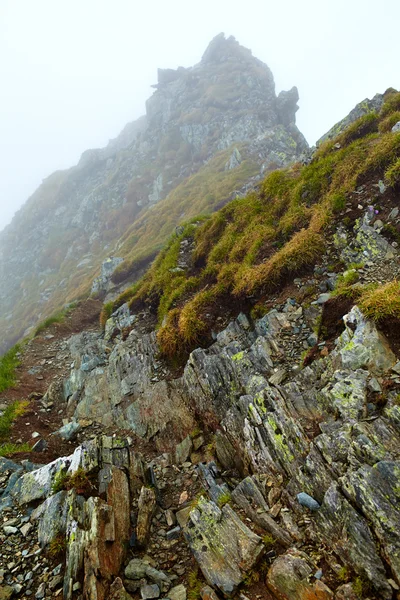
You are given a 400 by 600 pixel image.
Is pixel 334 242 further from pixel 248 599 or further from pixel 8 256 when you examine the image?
pixel 8 256

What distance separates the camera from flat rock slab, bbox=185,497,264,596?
19.1ft

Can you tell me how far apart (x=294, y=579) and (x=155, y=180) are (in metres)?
86.1

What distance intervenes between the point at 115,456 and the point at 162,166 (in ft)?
293

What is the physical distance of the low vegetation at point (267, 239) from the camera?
1270 cm

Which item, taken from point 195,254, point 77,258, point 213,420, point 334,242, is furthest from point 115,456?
point 77,258

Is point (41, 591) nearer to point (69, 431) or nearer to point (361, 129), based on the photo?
point (69, 431)

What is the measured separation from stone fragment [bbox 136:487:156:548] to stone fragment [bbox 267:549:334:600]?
3.25 m

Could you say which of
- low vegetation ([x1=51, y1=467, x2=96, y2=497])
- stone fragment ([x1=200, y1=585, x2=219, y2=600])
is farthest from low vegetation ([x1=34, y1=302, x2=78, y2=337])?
stone fragment ([x1=200, y1=585, x2=219, y2=600])

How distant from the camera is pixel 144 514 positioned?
25.1 ft

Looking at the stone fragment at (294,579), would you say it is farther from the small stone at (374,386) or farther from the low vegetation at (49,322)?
the low vegetation at (49,322)

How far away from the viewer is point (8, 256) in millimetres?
101438

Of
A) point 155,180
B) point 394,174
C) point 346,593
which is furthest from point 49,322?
point 155,180

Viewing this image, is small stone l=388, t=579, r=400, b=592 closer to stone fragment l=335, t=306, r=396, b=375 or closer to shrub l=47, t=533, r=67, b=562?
stone fragment l=335, t=306, r=396, b=375

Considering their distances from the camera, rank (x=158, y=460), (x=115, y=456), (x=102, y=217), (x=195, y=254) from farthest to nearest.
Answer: (x=102, y=217), (x=195, y=254), (x=158, y=460), (x=115, y=456)
